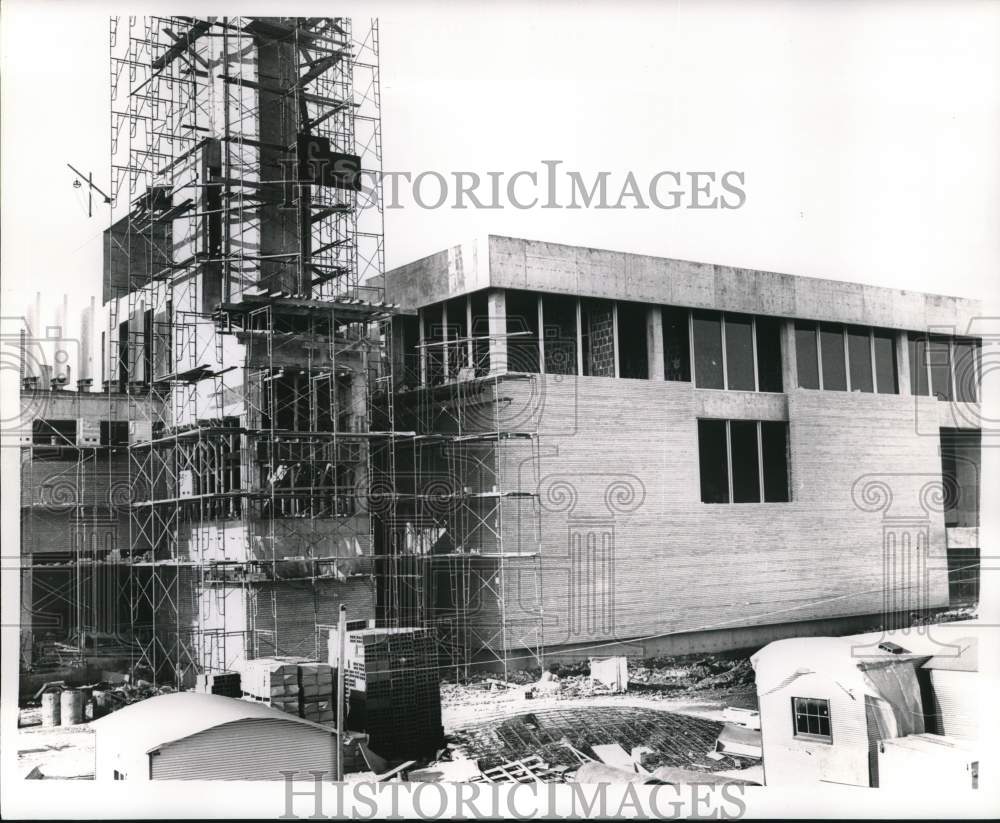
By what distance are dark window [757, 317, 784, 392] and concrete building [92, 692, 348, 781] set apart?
16.2 metres

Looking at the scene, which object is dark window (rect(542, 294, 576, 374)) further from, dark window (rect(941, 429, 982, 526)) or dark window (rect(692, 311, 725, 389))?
dark window (rect(941, 429, 982, 526))

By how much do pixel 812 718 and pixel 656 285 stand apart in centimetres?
1204

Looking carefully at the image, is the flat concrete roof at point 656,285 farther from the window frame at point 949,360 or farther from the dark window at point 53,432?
the dark window at point 53,432

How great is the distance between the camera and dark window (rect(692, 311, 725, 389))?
29797mm

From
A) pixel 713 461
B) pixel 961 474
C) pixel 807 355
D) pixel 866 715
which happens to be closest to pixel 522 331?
pixel 713 461

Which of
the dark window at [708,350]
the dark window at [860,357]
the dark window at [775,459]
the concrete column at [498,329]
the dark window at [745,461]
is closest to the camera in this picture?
the concrete column at [498,329]

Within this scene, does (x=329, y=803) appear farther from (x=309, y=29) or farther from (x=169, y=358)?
(x=309, y=29)

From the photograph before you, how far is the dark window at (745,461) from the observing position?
30.3m

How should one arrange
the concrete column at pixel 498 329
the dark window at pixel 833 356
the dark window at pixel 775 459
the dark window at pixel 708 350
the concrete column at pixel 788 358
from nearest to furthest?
1. the concrete column at pixel 498 329
2. the dark window at pixel 708 350
3. the dark window at pixel 775 459
4. the concrete column at pixel 788 358
5. the dark window at pixel 833 356

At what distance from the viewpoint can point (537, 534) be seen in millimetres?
26516

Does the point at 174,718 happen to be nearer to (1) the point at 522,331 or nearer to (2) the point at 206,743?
(2) the point at 206,743

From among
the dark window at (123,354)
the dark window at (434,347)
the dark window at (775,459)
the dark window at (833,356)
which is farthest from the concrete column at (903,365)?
the dark window at (123,354)

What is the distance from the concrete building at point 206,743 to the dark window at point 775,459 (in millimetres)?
15081

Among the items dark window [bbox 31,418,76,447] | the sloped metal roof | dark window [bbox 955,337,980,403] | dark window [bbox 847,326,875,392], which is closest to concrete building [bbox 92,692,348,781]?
the sloped metal roof
